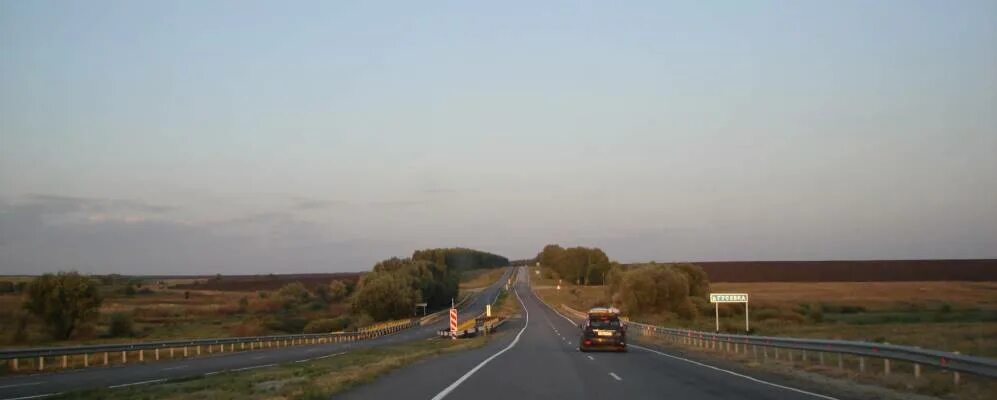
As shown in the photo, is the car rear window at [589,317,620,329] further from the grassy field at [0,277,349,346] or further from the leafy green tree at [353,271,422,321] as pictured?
the leafy green tree at [353,271,422,321]

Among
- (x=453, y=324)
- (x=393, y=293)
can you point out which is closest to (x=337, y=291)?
(x=393, y=293)

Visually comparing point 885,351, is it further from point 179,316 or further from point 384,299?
point 384,299

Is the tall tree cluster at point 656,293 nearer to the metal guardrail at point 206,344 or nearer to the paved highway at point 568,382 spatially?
the metal guardrail at point 206,344

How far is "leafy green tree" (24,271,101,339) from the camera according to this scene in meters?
65.1

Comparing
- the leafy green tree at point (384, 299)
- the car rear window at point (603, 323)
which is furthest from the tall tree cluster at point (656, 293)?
the car rear window at point (603, 323)

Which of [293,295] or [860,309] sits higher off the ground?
[860,309]

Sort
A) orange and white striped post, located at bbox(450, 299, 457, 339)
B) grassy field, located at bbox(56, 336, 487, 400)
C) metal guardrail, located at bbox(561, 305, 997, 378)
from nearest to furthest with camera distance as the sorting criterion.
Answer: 1. metal guardrail, located at bbox(561, 305, 997, 378)
2. grassy field, located at bbox(56, 336, 487, 400)
3. orange and white striped post, located at bbox(450, 299, 457, 339)

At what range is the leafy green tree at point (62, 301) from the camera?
213ft

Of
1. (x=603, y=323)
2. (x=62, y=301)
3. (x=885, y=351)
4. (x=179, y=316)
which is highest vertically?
(x=885, y=351)

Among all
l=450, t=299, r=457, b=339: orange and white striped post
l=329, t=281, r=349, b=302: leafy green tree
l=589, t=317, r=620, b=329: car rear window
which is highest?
l=589, t=317, r=620, b=329: car rear window

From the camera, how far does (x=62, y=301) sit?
2598 inches

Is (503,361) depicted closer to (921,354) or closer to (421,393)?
(421,393)

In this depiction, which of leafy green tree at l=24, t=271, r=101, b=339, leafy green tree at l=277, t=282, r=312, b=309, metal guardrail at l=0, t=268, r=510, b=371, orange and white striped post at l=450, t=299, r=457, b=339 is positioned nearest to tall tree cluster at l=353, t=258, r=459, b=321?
leafy green tree at l=277, t=282, r=312, b=309

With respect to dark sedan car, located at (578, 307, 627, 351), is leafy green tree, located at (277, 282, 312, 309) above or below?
below
